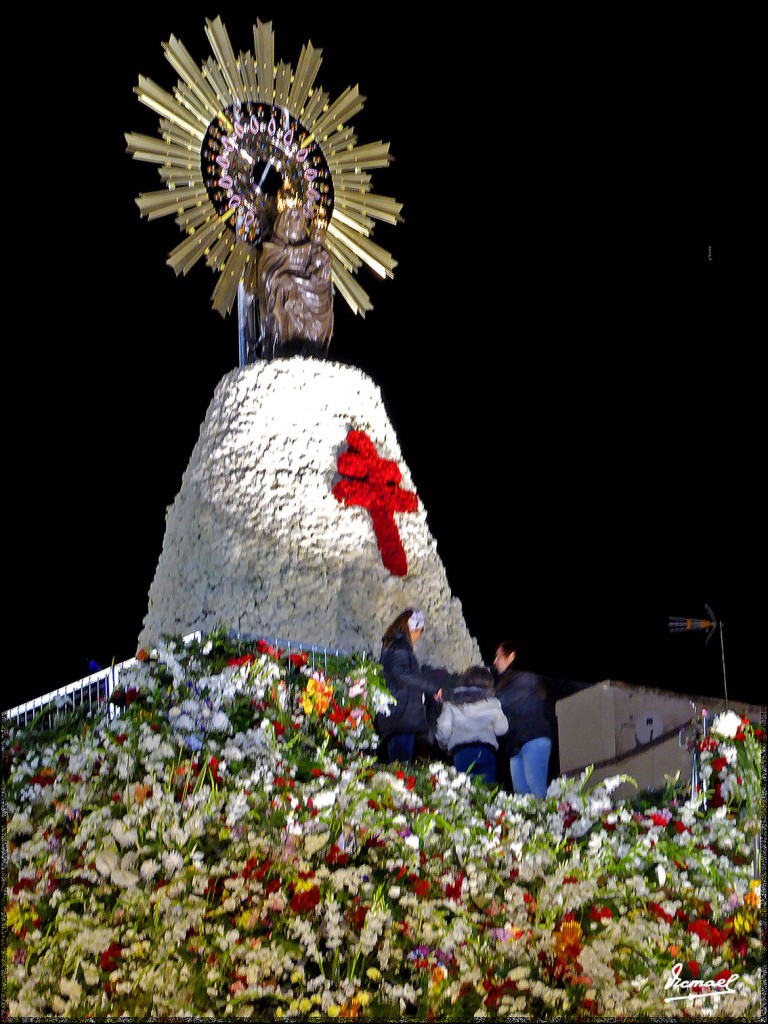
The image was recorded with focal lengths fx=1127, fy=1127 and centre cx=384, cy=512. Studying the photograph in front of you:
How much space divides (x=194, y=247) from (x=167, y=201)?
422 millimetres

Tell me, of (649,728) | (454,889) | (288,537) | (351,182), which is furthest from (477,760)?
(351,182)

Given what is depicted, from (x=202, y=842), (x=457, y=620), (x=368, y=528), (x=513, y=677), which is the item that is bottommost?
(x=202, y=842)

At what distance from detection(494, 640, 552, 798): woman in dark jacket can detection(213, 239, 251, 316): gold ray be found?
14.2 feet

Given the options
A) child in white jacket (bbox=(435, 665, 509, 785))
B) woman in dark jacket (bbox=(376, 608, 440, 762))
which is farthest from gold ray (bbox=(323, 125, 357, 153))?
child in white jacket (bbox=(435, 665, 509, 785))

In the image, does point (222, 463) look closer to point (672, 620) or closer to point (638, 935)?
point (672, 620)

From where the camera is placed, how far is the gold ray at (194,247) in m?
9.36

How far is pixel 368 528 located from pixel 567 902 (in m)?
3.64

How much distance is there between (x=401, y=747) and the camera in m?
7.02

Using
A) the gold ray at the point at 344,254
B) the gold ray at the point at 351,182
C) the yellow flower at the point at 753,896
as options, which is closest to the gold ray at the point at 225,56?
the gold ray at the point at 351,182

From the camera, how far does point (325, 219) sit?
9672 millimetres

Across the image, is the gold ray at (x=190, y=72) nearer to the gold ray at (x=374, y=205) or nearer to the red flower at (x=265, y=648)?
the gold ray at (x=374, y=205)

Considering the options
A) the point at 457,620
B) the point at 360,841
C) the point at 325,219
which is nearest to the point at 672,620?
the point at 457,620

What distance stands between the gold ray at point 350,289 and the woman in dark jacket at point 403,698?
3655 millimetres

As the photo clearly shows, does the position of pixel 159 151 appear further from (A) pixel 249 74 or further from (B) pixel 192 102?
(A) pixel 249 74
